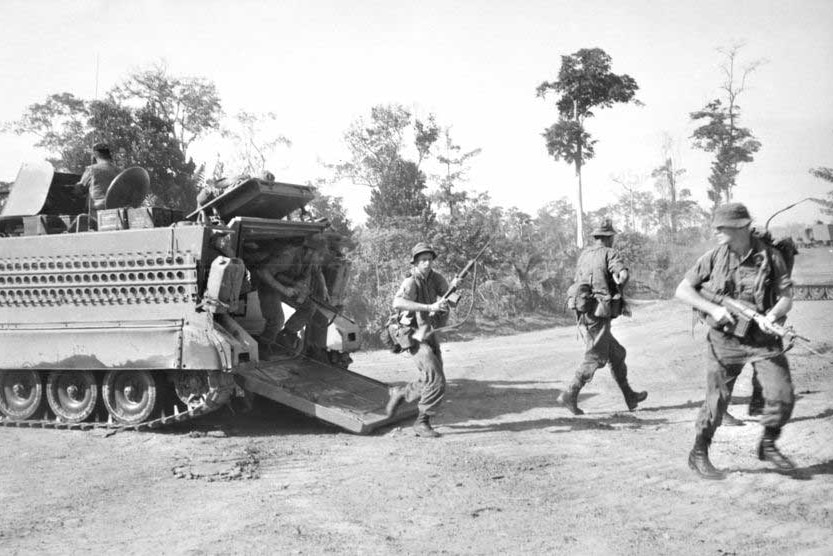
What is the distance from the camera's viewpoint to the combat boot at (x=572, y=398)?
26.2 ft

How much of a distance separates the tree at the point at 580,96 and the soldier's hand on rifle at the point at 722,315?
25111mm

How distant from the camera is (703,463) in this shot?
217 inches

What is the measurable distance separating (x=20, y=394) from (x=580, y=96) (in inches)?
1025

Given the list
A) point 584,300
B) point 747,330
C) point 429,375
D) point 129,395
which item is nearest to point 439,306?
point 429,375

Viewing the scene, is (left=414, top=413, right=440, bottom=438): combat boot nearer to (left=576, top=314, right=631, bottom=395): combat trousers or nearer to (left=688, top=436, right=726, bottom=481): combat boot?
(left=576, top=314, right=631, bottom=395): combat trousers

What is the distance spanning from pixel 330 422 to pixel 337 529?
283cm

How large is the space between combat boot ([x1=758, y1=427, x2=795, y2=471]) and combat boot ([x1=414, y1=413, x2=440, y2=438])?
9.63 ft

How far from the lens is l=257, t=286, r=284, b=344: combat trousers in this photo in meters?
9.52

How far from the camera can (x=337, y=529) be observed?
489 centimetres

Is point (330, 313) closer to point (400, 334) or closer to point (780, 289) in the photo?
point (400, 334)

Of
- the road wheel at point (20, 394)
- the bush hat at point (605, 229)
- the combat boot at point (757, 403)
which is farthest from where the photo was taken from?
the road wheel at point (20, 394)

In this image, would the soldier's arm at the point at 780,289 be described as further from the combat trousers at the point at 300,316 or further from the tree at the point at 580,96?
the tree at the point at 580,96

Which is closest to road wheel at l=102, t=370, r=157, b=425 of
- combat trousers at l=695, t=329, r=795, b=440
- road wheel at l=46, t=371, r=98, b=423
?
road wheel at l=46, t=371, r=98, b=423

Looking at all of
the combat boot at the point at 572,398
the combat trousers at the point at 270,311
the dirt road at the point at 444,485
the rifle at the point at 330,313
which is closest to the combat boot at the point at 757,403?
the dirt road at the point at 444,485
